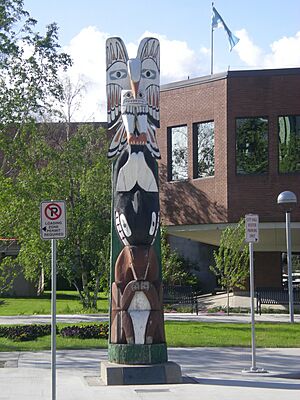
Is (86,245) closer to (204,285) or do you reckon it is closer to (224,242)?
(224,242)

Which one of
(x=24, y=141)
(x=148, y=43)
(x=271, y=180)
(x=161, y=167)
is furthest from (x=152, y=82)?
(x=161, y=167)

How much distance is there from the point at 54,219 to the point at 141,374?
414 centimetres

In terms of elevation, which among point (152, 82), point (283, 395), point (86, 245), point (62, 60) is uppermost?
point (62, 60)

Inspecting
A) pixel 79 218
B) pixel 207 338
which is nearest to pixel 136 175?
pixel 207 338

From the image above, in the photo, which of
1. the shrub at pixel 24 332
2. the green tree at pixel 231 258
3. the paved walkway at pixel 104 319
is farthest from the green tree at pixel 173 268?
the shrub at pixel 24 332

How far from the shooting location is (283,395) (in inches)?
511

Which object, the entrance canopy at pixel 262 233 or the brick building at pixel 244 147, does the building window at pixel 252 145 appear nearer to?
the brick building at pixel 244 147

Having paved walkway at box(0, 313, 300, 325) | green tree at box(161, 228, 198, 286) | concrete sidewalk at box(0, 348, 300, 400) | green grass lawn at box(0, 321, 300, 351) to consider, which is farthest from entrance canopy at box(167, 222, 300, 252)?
concrete sidewalk at box(0, 348, 300, 400)

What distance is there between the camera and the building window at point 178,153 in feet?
128

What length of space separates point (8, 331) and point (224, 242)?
42.8ft

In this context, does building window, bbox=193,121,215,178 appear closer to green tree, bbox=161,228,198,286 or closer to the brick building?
the brick building

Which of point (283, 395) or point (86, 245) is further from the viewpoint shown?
point (86, 245)

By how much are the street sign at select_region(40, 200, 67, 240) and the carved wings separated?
3.93 m

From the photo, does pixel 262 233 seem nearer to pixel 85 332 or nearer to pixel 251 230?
pixel 85 332
